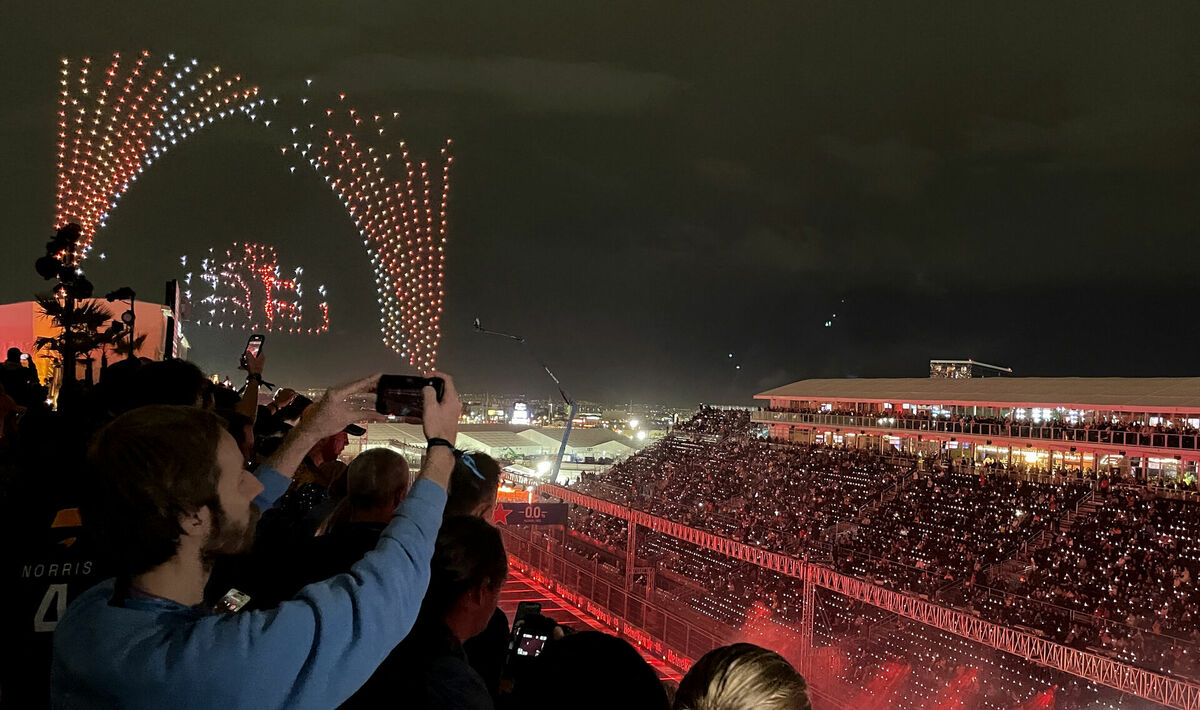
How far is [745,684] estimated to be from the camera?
→ 1604 mm

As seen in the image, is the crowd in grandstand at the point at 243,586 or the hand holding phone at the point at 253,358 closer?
the crowd in grandstand at the point at 243,586

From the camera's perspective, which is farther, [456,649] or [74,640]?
[456,649]

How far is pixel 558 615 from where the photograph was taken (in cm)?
1593

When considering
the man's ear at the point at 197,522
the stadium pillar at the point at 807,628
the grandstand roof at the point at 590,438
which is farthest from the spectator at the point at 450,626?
the grandstand roof at the point at 590,438

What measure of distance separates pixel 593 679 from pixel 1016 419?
27941 millimetres

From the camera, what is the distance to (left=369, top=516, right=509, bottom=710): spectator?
68.4 inches

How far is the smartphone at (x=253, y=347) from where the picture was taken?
4755mm

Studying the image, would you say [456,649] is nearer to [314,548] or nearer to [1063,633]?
[314,548]

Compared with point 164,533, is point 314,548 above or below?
below

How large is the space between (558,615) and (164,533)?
50.9ft

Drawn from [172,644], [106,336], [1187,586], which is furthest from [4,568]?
[1187,586]

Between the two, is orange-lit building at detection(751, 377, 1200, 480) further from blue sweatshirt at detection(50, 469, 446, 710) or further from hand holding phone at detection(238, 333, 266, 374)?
blue sweatshirt at detection(50, 469, 446, 710)

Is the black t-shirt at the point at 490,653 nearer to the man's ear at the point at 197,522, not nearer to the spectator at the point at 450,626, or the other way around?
the spectator at the point at 450,626

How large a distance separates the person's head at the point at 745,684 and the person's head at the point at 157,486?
1.02m
